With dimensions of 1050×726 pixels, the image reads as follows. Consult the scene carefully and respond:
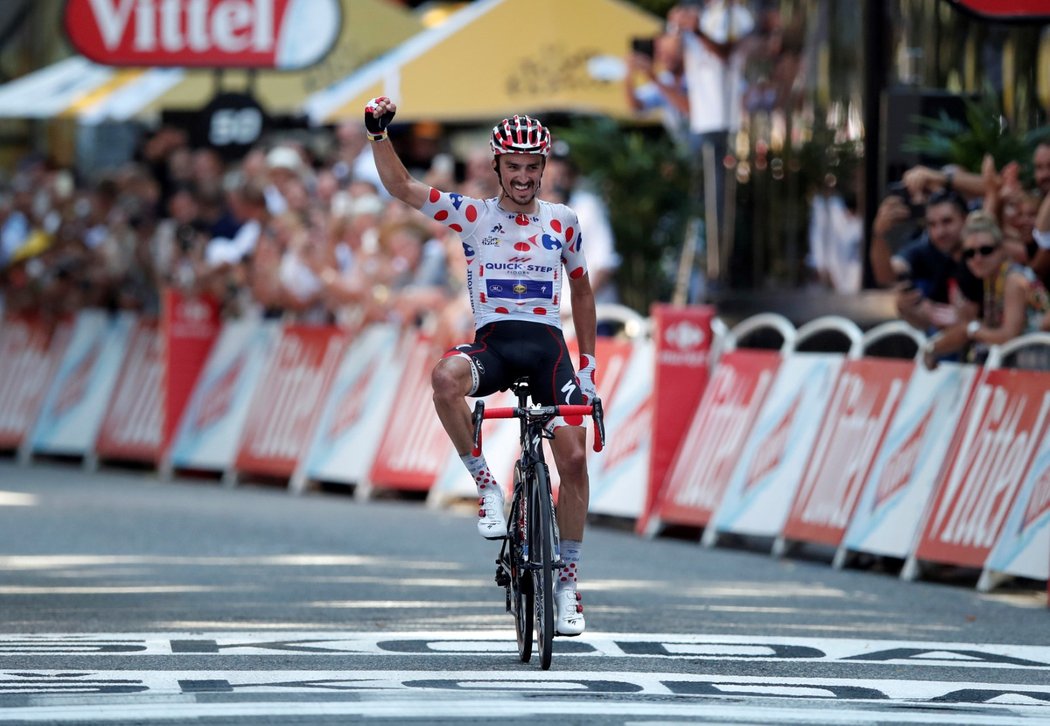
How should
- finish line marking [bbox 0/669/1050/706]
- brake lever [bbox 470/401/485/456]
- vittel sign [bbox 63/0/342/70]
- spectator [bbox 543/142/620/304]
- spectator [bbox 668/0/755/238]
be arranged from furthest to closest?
vittel sign [bbox 63/0/342/70] → spectator [bbox 668/0/755/238] → spectator [bbox 543/142/620/304] → brake lever [bbox 470/401/485/456] → finish line marking [bbox 0/669/1050/706]

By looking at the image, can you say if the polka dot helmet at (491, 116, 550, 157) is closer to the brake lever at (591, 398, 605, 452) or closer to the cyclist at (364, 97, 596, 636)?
the cyclist at (364, 97, 596, 636)

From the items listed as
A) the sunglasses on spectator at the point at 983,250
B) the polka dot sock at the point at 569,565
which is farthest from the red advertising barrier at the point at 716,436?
the polka dot sock at the point at 569,565

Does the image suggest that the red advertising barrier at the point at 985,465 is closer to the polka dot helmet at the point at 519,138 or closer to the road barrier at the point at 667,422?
the road barrier at the point at 667,422

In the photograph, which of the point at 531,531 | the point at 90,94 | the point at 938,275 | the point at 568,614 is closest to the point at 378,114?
the point at 531,531

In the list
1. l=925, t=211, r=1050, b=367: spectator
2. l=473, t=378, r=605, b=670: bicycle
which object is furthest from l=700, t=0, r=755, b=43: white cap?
l=473, t=378, r=605, b=670: bicycle

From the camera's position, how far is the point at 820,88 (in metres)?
19.2

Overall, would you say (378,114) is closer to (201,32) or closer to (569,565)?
(569,565)

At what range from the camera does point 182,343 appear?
21547mm

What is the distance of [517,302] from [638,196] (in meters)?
9.62

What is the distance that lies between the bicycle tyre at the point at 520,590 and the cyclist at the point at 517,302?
0.09 meters

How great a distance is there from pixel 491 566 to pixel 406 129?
16.3m

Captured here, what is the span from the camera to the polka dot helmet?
1027cm

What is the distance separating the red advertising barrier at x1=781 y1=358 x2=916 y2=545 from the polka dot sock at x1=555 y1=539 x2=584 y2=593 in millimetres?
4589

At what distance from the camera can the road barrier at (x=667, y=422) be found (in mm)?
13617
